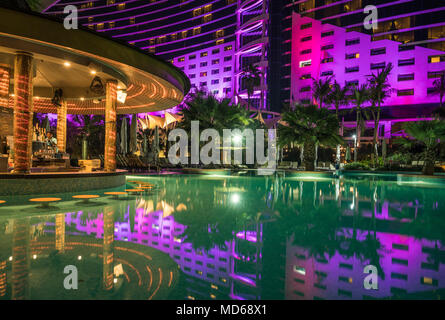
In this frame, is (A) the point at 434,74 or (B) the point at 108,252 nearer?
(B) the point at 108,252

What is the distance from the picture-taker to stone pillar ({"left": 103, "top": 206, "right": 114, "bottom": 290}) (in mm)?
2926

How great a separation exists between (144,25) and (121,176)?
87.9m

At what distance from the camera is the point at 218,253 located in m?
3.91

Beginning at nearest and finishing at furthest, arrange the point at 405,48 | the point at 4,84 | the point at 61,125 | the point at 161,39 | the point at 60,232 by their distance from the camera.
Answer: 1. the point at 60,232
2. the point at 4,84
3. the point at 61,125
4. the point at 405,48
5. the point at 161,39

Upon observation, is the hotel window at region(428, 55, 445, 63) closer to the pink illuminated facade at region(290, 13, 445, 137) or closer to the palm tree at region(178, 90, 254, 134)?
the pink illuminated facade at region(290, 13, 445, 137)

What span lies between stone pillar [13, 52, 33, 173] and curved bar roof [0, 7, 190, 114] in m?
0.43

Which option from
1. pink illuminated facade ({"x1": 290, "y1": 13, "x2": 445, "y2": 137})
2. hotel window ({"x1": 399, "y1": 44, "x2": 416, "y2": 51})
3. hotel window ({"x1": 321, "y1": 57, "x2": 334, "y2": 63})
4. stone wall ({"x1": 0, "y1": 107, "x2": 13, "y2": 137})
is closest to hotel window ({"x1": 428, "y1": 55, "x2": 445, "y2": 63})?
pink illuminated facade ({"x1": 290, "y1": 13, "x2": 445, "y2": 137})

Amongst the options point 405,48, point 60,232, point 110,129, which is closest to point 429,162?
point 110,129

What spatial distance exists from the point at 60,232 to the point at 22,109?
580cm

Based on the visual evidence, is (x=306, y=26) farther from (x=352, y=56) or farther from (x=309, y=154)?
(x=309, y=154)

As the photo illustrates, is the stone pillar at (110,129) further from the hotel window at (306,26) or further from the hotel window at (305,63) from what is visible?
the hotel window at (306,26)

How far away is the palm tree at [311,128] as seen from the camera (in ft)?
64.1
